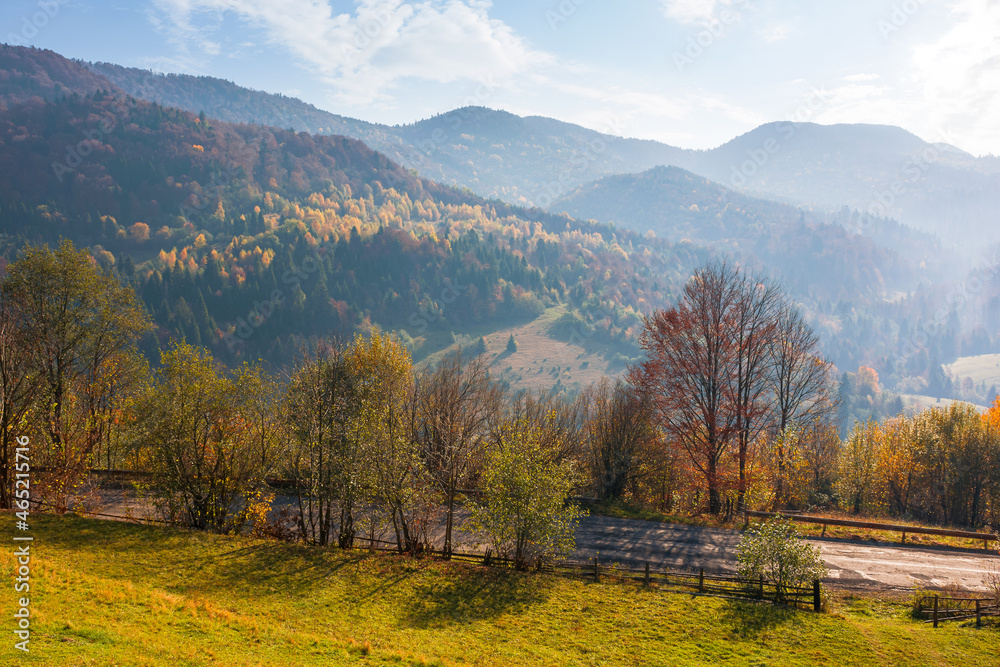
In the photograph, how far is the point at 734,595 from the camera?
21766mm

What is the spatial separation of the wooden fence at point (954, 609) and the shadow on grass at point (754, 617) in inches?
210

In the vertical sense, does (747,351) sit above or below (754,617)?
above

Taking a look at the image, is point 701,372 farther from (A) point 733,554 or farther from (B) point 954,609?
(B) point 954,609

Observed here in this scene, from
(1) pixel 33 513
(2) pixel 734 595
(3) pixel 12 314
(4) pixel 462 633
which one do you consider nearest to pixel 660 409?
(2) pixel 734 595

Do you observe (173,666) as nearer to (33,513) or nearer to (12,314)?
(33,513)

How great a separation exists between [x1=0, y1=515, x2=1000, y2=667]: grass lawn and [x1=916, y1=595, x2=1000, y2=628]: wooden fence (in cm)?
63

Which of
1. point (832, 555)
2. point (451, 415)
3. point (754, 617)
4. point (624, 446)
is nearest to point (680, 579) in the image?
point (754, 617)

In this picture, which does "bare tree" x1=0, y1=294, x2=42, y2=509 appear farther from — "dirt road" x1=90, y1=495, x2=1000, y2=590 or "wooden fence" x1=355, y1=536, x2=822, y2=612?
"wooden fence" x1=355, y1=536, x2=822, y2=612

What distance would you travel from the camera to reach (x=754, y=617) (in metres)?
20.0

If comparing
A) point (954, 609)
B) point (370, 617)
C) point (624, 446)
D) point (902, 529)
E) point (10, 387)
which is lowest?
point (370, 617)

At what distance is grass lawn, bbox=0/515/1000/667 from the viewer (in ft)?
50.1

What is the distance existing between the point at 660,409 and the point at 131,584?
99.0 feet

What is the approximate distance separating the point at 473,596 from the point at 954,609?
19.3 metres

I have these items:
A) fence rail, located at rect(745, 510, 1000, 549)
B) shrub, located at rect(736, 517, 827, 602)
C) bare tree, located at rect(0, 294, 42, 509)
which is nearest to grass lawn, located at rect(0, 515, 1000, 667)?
shrub, located at rect(736, 517, 827, 602)
